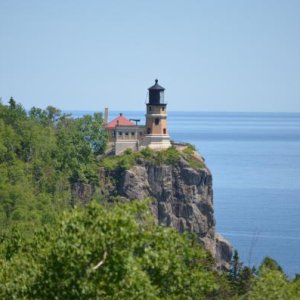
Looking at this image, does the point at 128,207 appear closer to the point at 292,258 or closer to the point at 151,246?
the point at 151,246

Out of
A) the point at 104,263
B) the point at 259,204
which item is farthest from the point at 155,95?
the point at 104,263

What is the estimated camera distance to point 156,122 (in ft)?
223

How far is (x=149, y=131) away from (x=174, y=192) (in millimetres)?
4984

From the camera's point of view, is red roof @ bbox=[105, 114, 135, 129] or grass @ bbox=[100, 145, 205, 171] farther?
red roof @ bbox=[105, 114, 135, 129]

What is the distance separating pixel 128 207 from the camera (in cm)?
2333

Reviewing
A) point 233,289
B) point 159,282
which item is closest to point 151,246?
point 159,282

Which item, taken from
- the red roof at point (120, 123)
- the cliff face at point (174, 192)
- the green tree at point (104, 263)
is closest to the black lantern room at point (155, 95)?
the red roof at point (120, 123)

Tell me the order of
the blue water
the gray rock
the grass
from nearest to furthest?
the gray rock
the grass
the blue water

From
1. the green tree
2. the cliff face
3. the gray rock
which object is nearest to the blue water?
the gray rock

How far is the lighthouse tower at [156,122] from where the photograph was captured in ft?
220

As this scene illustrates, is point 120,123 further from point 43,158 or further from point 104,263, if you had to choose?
point 104,263

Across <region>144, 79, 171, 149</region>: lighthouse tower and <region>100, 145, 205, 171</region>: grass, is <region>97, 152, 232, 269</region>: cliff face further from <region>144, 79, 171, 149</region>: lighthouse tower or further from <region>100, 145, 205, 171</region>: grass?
<region>144, 79, 171, 149</region>: lighthouse tower

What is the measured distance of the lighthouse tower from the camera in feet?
220

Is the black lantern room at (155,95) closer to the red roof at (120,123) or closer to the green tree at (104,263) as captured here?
the red roof at (120,123)
